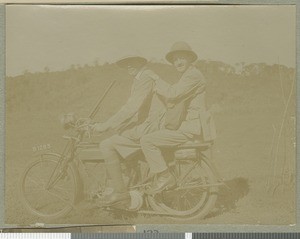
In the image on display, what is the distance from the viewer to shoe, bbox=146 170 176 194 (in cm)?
231

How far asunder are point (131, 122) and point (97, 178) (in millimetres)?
178

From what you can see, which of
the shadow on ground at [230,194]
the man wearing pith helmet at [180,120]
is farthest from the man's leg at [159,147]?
the shadow on ground at [230,194]

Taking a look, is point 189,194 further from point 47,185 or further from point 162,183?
point 47,185

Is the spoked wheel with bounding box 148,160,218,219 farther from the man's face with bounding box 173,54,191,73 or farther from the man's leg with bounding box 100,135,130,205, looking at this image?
the man's face with bounding box 173,54,191,73

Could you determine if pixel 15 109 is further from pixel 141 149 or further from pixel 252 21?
pixel 252 21

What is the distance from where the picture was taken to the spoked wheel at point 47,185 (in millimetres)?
2311

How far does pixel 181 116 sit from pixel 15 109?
0.45m

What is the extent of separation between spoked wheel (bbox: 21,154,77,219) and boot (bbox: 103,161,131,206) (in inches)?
3.7

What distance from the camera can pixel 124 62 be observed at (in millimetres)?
2312

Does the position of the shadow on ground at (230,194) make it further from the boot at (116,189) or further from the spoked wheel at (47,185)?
the spoked wheel at (47,185)

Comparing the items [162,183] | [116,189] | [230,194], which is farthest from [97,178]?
[230,194]

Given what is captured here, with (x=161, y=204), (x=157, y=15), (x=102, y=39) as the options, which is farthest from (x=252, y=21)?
(x=161, y=204)

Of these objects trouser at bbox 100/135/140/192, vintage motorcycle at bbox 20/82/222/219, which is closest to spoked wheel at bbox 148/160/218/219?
vintage motorcycle at bbox 20/82/222/219

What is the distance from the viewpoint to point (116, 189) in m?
2.31
